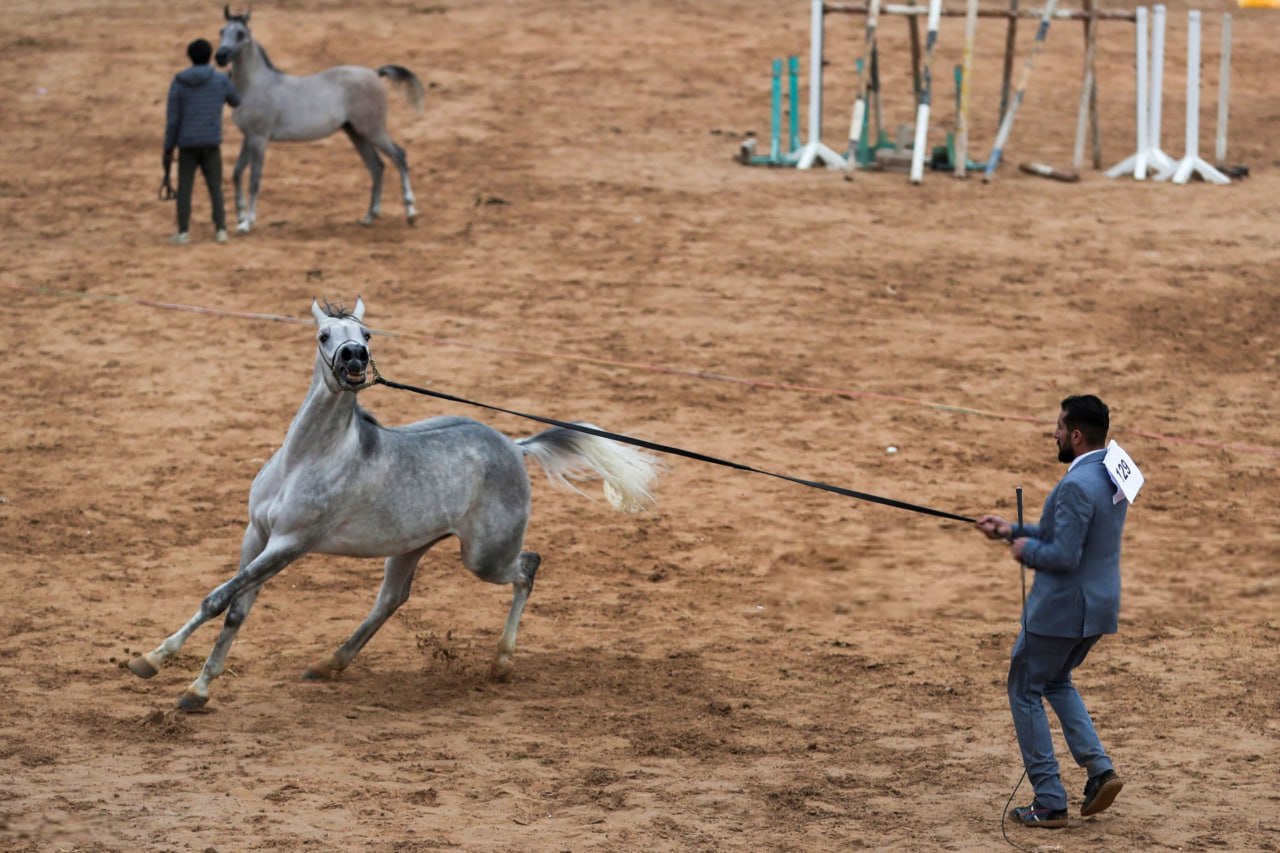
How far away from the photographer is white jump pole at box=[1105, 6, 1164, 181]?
20125mm

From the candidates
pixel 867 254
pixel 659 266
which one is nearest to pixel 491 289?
pixel 659 266

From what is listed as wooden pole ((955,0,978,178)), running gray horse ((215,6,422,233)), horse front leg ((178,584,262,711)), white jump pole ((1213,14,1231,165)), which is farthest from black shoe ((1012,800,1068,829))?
white jump pole ((1213,14,1231,165))

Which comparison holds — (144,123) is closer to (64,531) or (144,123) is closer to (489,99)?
(489,99)

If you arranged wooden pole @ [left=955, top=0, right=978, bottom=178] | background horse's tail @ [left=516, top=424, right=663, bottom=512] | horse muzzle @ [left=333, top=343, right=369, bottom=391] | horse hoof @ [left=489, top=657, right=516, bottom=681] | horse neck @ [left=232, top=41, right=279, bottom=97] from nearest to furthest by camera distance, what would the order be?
horse muzzle @ [left=333, top=343, right=369, bottom=391] < horse hoof @ [left=489, top=657, right=516, bottom=681] < background horse's tail @ [left=516, top=424, right=663, bottom=512] < horse neck @ [left=232, top=41, right=279, bottom=97] < wooden pole @ [left=955, top=0, right=978, bottom=178]

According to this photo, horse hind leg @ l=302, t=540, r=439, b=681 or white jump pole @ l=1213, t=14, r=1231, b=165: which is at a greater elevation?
white jump pole @ l=1213, t=14, r=1231, b=165

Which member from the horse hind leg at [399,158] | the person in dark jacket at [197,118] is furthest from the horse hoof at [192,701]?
the horse hind leg at [399,158]

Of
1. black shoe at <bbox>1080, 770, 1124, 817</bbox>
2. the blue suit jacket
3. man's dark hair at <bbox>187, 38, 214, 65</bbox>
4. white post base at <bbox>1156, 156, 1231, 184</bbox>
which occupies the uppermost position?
man's dark hair at <bbox>187, 38, 214, 65</bbox>

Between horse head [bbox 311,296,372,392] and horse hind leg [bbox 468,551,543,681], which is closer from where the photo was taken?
horse head [bbox 311,296,372,392]

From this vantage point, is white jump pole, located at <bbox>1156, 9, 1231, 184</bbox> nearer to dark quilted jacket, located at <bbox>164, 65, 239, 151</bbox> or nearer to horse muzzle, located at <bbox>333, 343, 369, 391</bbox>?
dark quilted jacket, located at <bbox>164, 65, 239, 151</bbox>

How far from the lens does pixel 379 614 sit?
8.48 metres

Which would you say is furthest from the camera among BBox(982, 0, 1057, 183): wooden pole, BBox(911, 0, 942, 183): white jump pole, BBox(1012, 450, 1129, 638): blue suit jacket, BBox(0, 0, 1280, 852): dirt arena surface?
BBox(982, 0, 1057, 183): wooden pole

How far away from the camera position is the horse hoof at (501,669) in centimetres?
855

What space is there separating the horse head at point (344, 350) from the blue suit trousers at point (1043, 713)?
304 centimetres

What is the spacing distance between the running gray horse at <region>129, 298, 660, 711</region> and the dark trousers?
929 centimetres
